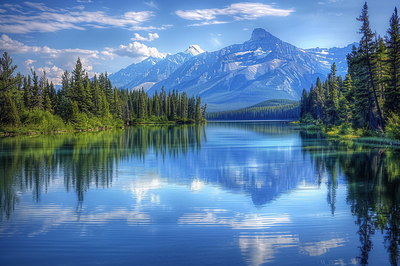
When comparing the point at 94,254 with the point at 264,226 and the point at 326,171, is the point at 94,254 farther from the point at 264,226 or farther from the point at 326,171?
the point at 326,171

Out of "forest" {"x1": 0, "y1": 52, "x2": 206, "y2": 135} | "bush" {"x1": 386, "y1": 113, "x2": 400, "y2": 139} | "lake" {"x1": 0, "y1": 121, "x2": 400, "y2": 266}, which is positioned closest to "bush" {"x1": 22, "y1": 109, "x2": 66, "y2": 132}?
"forest" {"x1": 0, "y1": 52, "x2": 206, "y2": 135}

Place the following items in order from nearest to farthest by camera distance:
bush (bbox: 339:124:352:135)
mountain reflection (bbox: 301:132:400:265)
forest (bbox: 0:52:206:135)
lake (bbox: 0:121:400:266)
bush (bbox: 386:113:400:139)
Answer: lake (bbox: 0:121:400:266) → mountain reflection (bbox: 301:132:400:265) → bush (bbox: 386:113:400:139) → bush (bbox: 339:124:352:135) → forest (bbox: 0:52:206:135)

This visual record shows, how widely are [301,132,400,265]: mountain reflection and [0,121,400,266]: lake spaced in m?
0.05

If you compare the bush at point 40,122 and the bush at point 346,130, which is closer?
the bush at point 346,130

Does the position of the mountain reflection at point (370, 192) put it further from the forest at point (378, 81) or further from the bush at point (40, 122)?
the bush at point (40, 122)

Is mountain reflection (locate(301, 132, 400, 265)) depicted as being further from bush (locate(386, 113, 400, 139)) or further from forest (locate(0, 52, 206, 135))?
forest (locate(0, 52, 206, 135))

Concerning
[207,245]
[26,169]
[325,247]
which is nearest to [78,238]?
[207,245]

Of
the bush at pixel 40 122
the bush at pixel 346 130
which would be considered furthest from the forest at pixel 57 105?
the bush at pixel 346 130

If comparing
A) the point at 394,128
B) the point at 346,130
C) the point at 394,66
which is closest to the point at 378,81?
the point at 394,66

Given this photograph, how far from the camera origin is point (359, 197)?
1496 centimetres

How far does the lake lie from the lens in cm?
905

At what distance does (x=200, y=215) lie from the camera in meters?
12.6

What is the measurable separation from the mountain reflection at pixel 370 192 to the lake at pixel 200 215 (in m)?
0.05

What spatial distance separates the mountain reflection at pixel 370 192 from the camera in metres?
10.0
